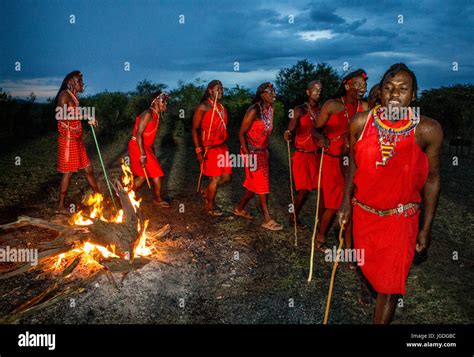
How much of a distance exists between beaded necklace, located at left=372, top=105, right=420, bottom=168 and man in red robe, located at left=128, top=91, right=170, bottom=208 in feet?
14.0

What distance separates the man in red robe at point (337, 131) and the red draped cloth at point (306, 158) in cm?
59

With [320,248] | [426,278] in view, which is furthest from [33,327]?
[426,278]

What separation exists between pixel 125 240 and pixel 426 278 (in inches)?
140

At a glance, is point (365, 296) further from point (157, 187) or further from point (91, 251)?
point (157, 187)

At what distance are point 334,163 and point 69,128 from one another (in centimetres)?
400

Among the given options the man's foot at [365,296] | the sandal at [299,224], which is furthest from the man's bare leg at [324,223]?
the man's foot at [365,296]

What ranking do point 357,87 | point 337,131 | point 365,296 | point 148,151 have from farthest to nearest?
point 148,151
point 337,131
point 357,87
point 365,296

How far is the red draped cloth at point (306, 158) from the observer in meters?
5.73

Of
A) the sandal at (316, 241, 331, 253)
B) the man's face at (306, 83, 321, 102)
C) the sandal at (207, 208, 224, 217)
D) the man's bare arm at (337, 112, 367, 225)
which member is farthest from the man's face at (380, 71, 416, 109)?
the sandal at (207, 208, 224, 217)

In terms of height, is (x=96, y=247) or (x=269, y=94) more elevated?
(x=269, y=94)

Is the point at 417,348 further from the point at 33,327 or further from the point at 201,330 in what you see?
the point at 33,327

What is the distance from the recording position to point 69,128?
19.4 feet

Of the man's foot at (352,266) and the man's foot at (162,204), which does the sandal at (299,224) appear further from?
the man's foot at (162,204)

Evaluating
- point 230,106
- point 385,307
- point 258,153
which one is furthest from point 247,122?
point 230,106
